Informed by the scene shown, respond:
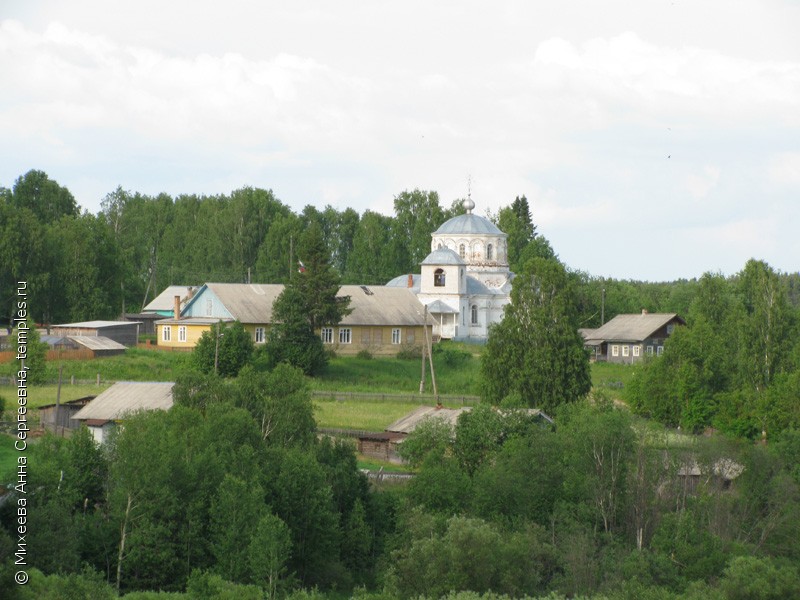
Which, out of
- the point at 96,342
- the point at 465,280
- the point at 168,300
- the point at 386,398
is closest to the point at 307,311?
the point at 386,398

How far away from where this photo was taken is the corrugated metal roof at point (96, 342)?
55.9m

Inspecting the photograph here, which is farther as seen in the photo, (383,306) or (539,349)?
(383,306)

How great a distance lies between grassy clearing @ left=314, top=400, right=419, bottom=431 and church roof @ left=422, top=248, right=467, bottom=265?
68.6 ft

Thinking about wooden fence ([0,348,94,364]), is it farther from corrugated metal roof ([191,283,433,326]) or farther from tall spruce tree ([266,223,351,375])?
corrugated metal roof ([191,283,433,326])

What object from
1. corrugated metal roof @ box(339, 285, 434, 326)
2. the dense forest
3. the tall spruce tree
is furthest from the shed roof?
the dense forest

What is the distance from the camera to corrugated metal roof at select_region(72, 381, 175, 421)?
3950cm

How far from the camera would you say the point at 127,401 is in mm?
40250

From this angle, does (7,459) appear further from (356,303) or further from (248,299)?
(356,303)

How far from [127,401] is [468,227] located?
3754cm

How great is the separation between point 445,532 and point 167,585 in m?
6.48

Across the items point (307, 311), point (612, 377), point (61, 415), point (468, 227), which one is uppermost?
point (468, 227)

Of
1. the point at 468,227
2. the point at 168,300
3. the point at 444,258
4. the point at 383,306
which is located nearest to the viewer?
the point at 383,306

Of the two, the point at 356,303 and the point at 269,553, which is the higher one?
the point at 356,303

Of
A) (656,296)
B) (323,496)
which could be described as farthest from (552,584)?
(656,296)
